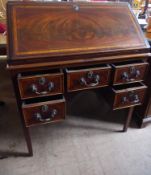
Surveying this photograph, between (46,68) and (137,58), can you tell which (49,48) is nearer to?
(46,68)

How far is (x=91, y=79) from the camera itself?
1.05m

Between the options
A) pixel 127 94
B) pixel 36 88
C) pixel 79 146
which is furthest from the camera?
pixel 79 146

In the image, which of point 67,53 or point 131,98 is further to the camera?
point 131,98

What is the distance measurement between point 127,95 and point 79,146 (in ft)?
1.84

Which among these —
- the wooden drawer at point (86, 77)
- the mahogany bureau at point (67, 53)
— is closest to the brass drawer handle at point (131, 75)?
the mahogany bureau at point (67, 53)

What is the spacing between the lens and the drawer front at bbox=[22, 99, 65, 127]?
101 cm

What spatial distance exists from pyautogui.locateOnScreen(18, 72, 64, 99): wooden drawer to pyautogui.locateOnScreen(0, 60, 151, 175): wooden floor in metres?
0.57

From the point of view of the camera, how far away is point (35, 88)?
3.11ft

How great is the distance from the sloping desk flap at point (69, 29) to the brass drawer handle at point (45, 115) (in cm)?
34

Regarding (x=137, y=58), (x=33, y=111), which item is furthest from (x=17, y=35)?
(x=137, y=58)

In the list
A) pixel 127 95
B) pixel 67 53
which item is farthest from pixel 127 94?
pixel 67 53

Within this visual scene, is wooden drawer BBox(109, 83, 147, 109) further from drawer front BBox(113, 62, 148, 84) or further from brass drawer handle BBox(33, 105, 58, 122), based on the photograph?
brass drawer handle BBox(33, 105, 58, 122)

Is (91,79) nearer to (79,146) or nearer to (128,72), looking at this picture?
(128,72)

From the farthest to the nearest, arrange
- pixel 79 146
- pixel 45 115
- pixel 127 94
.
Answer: pixel 79 146, pixel 127 94, pixel 45 115
